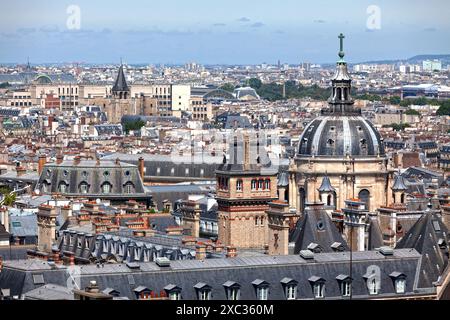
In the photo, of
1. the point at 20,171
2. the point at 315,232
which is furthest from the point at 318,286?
the point at 20,171

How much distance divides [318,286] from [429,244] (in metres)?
5.35

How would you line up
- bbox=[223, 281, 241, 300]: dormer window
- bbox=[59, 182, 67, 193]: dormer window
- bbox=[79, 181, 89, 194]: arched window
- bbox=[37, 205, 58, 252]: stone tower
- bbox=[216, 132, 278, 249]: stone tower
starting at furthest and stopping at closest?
bbox=[79, 181, 89, 194]: arched window, bbox=[59, 182, 67, 193]: dormer window, bbox=[216, 132, 278, 249]: stone tower, bbox=[37, 205, 58, 252]: stone tower, bbox=[223, 281, 241, 300]: dormer window

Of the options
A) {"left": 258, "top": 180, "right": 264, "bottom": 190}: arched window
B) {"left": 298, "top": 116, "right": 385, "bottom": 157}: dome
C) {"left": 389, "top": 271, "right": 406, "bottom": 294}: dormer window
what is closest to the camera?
{"left": 389, "top": 271, "right": 406, "bottom": 294}: dormer window

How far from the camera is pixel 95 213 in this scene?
57.7m

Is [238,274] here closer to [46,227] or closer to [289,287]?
[289,287]

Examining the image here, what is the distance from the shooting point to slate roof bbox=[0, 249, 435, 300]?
35.8 meters

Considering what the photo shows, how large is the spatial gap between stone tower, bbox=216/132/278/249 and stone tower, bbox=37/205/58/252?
4.75 m

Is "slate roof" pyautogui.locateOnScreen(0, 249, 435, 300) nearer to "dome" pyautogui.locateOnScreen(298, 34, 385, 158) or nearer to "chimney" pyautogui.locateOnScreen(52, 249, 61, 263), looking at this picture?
"chimney" pyautogui.locateOnScreen(52, 249, 61, 263)

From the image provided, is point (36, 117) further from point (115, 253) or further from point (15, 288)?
point (15, 288)

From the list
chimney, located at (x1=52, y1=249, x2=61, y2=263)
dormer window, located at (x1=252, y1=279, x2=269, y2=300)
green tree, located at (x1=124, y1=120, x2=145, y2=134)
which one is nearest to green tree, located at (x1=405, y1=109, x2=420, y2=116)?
green tree, located at (x1=124, y1=120, x2=145, y2=134)

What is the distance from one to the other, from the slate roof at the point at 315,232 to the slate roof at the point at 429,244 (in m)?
2.81

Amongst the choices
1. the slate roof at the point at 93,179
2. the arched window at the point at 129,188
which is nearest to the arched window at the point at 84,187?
the slate roof at the point at 93,179

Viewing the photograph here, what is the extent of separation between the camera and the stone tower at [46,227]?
53.6 metres
